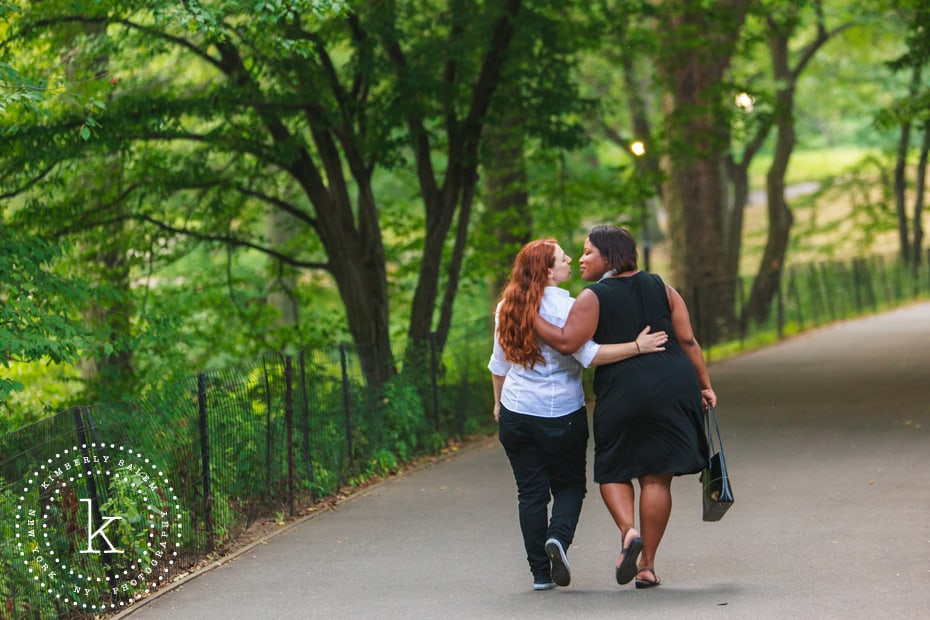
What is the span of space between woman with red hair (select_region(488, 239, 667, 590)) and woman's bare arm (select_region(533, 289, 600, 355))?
55 mm

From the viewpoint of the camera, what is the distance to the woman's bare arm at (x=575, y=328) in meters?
7.12

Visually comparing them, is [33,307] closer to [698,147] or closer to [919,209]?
[698,147]

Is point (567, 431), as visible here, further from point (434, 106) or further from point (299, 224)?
point (299, 224)

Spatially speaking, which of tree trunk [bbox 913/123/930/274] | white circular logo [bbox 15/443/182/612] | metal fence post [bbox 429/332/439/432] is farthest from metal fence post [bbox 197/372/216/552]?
tree trunk [bbox 913/123/930/274]

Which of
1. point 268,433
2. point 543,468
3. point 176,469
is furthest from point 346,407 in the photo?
point 543,468

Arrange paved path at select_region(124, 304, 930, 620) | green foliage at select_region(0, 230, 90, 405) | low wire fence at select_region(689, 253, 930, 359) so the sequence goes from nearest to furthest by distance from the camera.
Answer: paved path at select_region(124, 304, 930, 620)
green foliage at select_region(0, 230, 90, 405)
low wire fence at select_region(689, 253, 930, 359)

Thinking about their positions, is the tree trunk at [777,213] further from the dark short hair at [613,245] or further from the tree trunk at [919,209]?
the dark short hair at [613,245]

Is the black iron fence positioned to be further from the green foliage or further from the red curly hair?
the red curly hair

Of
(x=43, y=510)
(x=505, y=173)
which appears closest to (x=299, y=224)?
(x=505, y=173)

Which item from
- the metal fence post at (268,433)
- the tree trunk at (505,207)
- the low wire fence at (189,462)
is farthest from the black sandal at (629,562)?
the tree trunk at (505,207)

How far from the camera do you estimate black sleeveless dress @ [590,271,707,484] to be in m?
7.15

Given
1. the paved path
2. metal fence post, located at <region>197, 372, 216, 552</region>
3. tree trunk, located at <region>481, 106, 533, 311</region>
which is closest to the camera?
the paved path

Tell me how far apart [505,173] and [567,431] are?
585 inches

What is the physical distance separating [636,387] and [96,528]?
298cm
